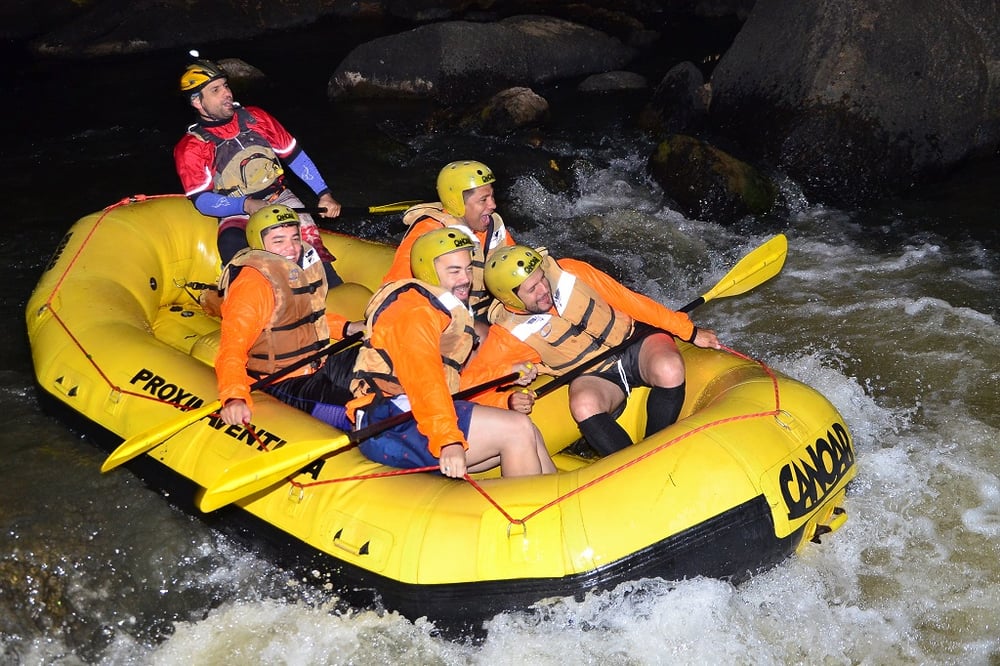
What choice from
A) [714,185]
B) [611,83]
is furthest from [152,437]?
[611,83]

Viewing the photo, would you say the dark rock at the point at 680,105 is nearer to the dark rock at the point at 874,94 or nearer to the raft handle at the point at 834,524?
the dark rock at the point at 874,94

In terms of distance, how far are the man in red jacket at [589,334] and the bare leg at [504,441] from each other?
0.33 m

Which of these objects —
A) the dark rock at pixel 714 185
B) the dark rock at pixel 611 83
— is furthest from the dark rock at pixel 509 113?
the dark rock at pixel 714 185

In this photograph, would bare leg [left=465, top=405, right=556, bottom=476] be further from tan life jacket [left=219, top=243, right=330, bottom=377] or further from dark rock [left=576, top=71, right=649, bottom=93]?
dark rock [left=576, top=71, right=649, bottom=93]

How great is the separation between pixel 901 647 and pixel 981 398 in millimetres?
1874

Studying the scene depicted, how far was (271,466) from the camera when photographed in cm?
361

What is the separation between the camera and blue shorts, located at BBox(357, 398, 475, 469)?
3820 millimetres

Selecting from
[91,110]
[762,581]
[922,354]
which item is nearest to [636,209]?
[922,354]

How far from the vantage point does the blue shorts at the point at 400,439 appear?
382 centimetres

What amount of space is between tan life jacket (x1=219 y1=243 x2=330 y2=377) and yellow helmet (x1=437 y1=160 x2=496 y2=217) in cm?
70

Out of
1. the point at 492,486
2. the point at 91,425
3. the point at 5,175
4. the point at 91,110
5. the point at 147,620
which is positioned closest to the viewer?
the point at 492,486

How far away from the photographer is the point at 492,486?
143 inches

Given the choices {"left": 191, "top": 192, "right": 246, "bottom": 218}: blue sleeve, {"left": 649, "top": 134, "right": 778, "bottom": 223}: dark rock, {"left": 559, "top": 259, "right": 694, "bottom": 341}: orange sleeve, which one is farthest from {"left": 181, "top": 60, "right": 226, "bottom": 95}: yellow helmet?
{"left": 649, "top": 134, "right": 778, "bottom": 223}: dark rock

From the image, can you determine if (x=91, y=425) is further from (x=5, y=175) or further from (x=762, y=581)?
(x=5, y=175)
